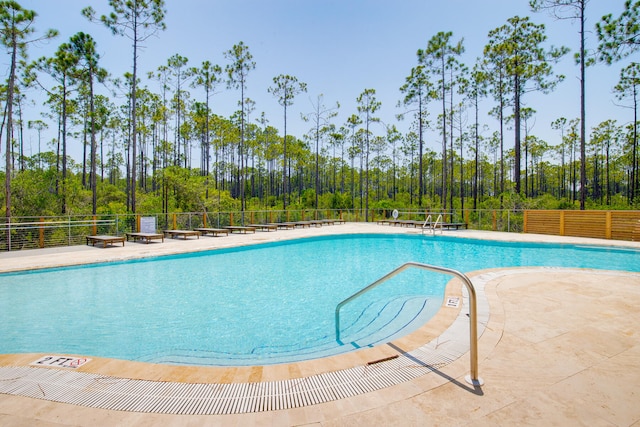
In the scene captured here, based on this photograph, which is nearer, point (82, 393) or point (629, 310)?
point (82, 393)

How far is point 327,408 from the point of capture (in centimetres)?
190

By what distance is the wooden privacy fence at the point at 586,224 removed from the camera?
10969 mm

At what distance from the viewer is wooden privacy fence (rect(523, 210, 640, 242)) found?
11.0 metres

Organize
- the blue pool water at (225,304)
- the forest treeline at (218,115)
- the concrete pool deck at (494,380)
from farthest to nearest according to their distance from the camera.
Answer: the forest treeline at (218,115) → the blue pool water at (225,304) → the concrete pool deck at (494,380)

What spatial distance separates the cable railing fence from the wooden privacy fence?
770 millimetres

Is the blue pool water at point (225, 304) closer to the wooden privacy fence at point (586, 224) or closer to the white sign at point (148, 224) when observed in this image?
the wooden privacy fence at point (586, 224)

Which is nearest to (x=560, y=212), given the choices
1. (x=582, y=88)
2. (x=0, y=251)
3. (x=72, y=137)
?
(x=582, y=88)

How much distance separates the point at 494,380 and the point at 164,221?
13937 millimetres

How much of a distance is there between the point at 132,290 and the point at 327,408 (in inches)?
223

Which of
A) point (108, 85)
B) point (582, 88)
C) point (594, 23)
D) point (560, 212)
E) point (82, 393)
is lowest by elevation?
point (82, 393)

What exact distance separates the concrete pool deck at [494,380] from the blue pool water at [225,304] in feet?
3.07

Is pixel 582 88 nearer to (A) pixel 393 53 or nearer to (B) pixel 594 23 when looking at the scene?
(B) pixel 594 23

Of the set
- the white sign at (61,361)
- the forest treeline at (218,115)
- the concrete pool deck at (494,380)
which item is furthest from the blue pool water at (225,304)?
the forest treeline at (218,115)

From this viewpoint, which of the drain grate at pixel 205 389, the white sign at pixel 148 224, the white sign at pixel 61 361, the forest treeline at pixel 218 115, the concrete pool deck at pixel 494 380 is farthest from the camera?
the forest treeline at pixel 218 115
